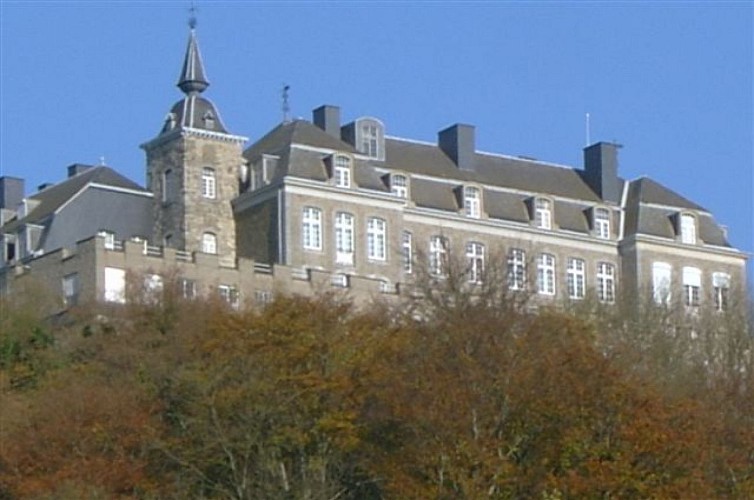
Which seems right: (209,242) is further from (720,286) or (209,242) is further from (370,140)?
(720,286)

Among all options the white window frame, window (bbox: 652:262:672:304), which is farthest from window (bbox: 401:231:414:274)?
window (bbox: 652:262:672:304)

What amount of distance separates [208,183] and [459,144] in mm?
11142

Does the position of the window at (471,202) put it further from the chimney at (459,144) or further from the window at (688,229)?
the window at (688,229)

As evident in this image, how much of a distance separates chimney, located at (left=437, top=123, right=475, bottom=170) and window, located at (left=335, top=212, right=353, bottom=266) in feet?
25.7

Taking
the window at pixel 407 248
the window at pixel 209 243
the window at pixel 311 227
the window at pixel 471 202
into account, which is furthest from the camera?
the window at pixel 471 202

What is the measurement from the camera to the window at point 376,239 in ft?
313

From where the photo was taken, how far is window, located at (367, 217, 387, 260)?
9550 cm

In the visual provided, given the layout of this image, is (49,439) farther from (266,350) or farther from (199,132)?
(199,132)

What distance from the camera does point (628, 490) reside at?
208ft

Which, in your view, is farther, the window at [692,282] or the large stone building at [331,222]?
the window at [692,282]

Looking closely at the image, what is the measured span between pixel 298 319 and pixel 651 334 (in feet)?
53.6

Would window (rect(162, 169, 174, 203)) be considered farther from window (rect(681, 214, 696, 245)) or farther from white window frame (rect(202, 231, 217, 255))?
window (rect(681, 214, 696, 245))

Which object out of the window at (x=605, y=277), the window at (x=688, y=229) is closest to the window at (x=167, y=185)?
the window at (x=605, y=277)

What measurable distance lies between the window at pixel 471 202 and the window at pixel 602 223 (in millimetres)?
5207
